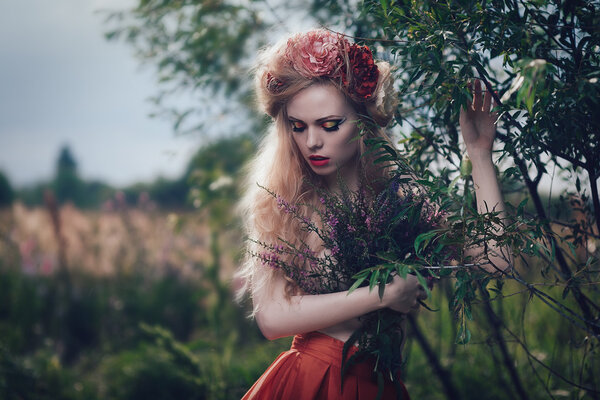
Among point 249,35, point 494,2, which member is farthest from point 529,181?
point 249,35

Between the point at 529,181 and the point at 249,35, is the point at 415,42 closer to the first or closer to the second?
the point at 529,181

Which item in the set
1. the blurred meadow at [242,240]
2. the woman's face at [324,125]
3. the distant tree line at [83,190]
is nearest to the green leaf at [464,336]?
the blurred meadow at [242,240]

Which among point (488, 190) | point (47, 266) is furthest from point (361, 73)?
point (47, 266)

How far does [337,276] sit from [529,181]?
87cm

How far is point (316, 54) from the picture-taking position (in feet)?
6.17

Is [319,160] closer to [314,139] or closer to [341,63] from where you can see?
[314,139]

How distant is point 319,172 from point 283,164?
217 millimetres

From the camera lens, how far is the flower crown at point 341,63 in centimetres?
185

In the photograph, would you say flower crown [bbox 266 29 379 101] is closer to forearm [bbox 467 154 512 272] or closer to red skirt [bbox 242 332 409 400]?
forearm [bbox 467 154 512 272]

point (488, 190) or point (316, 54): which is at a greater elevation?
point (316, 54)

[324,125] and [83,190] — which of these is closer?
[324,125]

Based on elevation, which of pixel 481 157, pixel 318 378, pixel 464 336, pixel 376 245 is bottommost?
pixel 318 378

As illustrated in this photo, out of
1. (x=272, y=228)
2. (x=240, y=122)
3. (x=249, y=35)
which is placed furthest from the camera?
(x=240, y=122)

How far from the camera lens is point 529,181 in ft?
5.88
